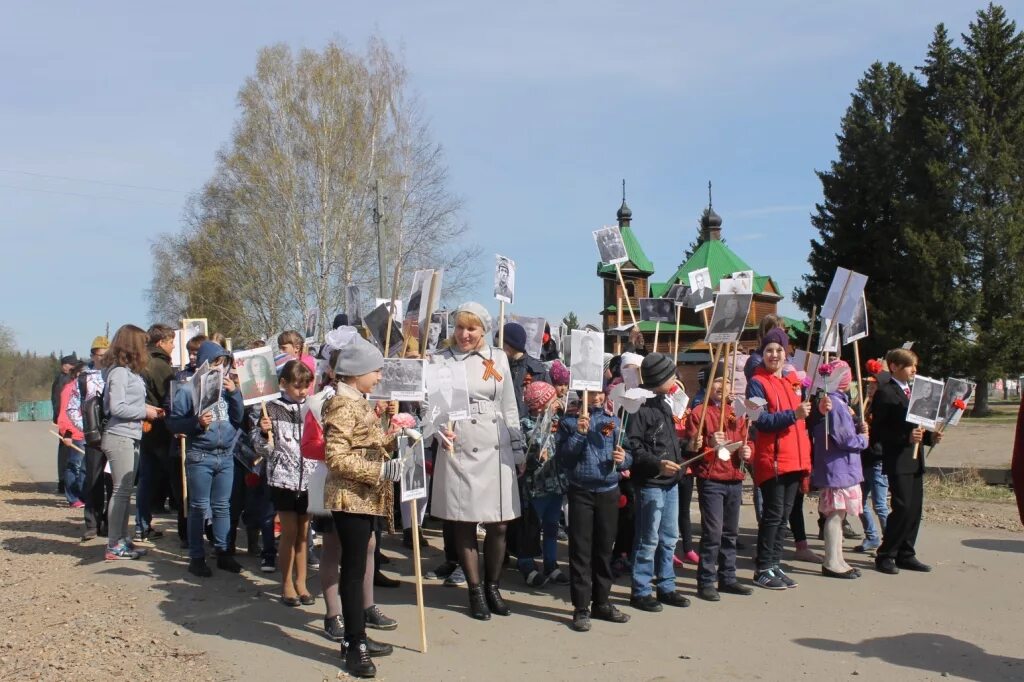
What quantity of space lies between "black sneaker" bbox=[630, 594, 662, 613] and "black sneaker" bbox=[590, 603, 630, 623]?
0.28 metres

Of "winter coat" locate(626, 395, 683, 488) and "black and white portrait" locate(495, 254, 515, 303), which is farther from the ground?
"black and white portrait" locate(495, 254, 515, 303)

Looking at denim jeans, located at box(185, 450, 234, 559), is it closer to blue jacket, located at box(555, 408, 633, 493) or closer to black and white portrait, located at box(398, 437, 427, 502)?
black and white portrait, located at box(398, 437, 427, 502)

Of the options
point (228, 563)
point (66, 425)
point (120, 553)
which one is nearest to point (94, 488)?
point (120, 553)

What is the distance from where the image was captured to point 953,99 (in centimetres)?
4500

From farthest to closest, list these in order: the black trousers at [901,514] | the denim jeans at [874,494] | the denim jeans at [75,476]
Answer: the denim jeans at [75,476]
the denim jeans at [874,494]
the black trousers at [901,514]

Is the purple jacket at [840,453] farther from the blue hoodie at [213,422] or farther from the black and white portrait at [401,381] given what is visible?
the blue hoodie at [213,422]

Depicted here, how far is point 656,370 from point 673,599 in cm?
167

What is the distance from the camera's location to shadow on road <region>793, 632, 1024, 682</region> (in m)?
5.20

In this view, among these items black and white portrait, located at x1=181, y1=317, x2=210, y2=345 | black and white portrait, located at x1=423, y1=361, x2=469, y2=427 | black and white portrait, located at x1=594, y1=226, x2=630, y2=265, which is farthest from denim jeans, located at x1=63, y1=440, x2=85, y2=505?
black and white portrait, located at x1=423, y1=361, x2=469, y2=427

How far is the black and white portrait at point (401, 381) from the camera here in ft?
18.6

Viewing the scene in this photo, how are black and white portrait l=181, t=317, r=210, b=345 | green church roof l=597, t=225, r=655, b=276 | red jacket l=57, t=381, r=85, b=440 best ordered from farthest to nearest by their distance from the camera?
green church roof l=597, t=225, r=655, b=276 < red jacket l=57, t=381, r=85, b=440 < black and white portrait l=181, t=317, r=210, b=345

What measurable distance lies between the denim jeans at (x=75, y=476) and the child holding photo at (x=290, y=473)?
6.45m

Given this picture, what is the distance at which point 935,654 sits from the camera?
550 centimetres

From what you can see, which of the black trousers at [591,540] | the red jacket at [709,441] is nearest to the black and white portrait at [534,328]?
the red jacket at [709,441]
